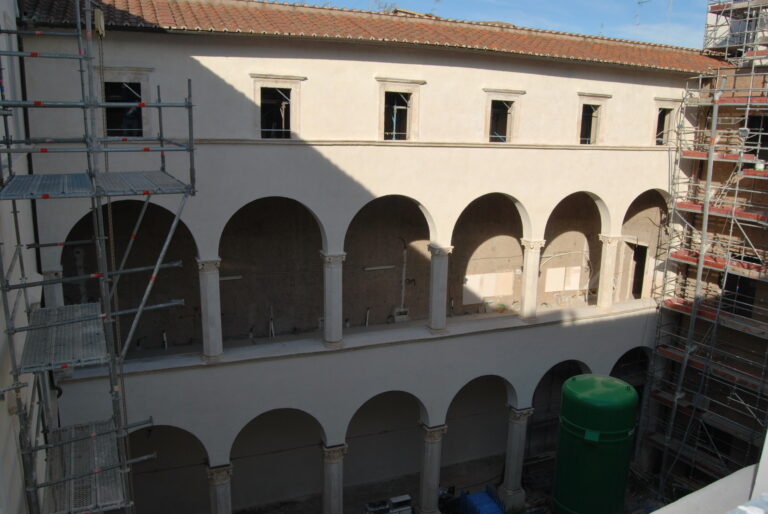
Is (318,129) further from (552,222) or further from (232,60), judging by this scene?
(552,222)

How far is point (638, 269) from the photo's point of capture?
73.6 feet

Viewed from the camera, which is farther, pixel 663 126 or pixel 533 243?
pixel 663 126

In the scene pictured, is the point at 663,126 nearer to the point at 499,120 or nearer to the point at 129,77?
the point at 499,120

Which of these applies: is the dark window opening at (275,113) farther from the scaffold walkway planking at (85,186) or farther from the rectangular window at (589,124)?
the rectangular window at (589,124)

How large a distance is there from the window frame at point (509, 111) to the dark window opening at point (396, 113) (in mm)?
2023

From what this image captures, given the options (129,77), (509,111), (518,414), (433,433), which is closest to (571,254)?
(518,414)

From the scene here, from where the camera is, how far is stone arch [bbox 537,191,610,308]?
2088 cm

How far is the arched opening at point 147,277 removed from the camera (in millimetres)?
15367

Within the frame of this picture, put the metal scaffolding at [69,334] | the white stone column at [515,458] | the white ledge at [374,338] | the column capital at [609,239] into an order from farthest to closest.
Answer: the column capital at [609,239] → the white stone column at [515,458] → the white ledge at [374,338] → the metal scaffolding at [69,334]

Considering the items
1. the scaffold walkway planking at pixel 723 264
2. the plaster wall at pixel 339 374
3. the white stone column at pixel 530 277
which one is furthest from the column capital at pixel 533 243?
the scaffold walkway planking at pixel 723 264

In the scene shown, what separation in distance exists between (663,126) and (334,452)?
13.1 m

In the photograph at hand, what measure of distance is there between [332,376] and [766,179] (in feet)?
40.8

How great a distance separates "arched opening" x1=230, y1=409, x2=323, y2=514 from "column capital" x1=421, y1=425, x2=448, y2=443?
286 centimetres

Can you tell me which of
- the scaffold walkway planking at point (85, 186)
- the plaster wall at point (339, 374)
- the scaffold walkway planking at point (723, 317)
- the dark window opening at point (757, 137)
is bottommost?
the plaster wall at point (339, 374)
